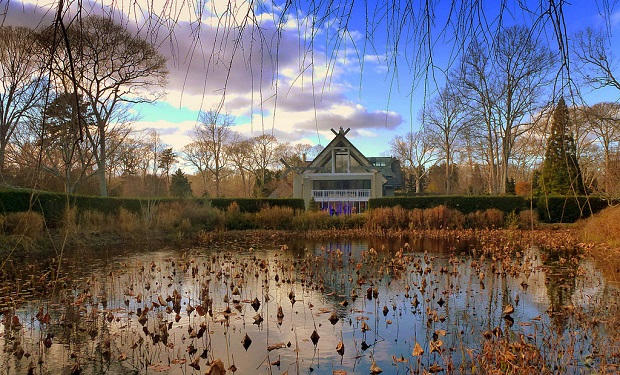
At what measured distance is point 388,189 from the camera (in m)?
41.6

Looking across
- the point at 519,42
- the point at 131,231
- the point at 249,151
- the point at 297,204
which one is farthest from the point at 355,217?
the point at 249,151

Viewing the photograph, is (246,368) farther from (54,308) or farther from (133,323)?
(54,308)

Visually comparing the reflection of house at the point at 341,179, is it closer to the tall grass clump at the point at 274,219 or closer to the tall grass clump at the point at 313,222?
the tall grass clump at the point at 274,219

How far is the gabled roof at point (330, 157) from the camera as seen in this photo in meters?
34.5

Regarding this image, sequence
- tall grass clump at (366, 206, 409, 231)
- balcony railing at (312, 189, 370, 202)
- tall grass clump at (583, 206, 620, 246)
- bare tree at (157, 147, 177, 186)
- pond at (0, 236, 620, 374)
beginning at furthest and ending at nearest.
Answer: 1. bare tree at (157, 147, 177, 186)
2. balcony railing at (312, 189, 370, 202)
3. tall grass clump at (366, 206, 409, 231)
4. tall grass clump at (583, 206, 620, 246)
5. pond at (0, 236, 620, 374)

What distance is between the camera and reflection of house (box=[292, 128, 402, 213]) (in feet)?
113

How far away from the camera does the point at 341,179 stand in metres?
35.3

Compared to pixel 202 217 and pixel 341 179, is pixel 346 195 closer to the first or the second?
pixel 341 179

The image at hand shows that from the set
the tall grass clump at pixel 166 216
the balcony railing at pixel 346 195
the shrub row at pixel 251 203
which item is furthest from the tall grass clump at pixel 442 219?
the tall grass clump at pixel 166 216

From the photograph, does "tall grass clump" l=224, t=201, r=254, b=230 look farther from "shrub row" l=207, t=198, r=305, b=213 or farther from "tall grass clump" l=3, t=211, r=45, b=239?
"tall grass clump" l=3, t=211, r=45, b=239

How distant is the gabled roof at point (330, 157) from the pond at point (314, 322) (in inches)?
938

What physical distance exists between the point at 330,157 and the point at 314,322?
29971 mm

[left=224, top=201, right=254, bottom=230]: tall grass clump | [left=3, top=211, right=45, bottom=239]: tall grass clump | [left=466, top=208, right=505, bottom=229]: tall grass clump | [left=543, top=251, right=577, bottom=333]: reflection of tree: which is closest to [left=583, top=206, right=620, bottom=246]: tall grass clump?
[left=543, top=251, right=577, bottom=333]: reflection of tree

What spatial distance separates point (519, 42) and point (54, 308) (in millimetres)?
8003
